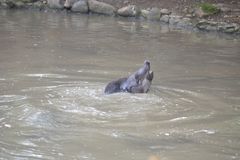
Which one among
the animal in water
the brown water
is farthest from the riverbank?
the animal in water

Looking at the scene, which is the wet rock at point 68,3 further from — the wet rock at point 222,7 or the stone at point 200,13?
the wet rock at point 222,7

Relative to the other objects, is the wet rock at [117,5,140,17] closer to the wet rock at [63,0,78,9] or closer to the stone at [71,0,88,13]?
the stone at [71,0,88,13]

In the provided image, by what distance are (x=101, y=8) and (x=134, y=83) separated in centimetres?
1236

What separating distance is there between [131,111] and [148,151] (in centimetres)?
171

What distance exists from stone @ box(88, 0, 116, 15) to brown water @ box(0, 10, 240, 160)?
456 centimetres

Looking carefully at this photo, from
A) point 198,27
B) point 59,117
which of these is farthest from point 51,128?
point 198,27

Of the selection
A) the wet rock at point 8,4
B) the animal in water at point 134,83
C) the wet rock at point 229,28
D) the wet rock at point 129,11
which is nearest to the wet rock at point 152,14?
the wet rock at point 129,11

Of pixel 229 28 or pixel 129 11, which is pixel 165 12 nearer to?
pixel 129 11

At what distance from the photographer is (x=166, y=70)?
11.8 m

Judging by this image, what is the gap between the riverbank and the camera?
18.4 metres

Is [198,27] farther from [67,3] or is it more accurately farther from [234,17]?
[67,3]

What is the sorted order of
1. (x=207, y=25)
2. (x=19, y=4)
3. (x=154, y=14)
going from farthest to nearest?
(x=19, y=4) < (x=154, y=14) < (x=207, y=25)

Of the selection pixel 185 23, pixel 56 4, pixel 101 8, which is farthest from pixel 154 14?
pixel 56 4

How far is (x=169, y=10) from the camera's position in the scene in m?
20.2
